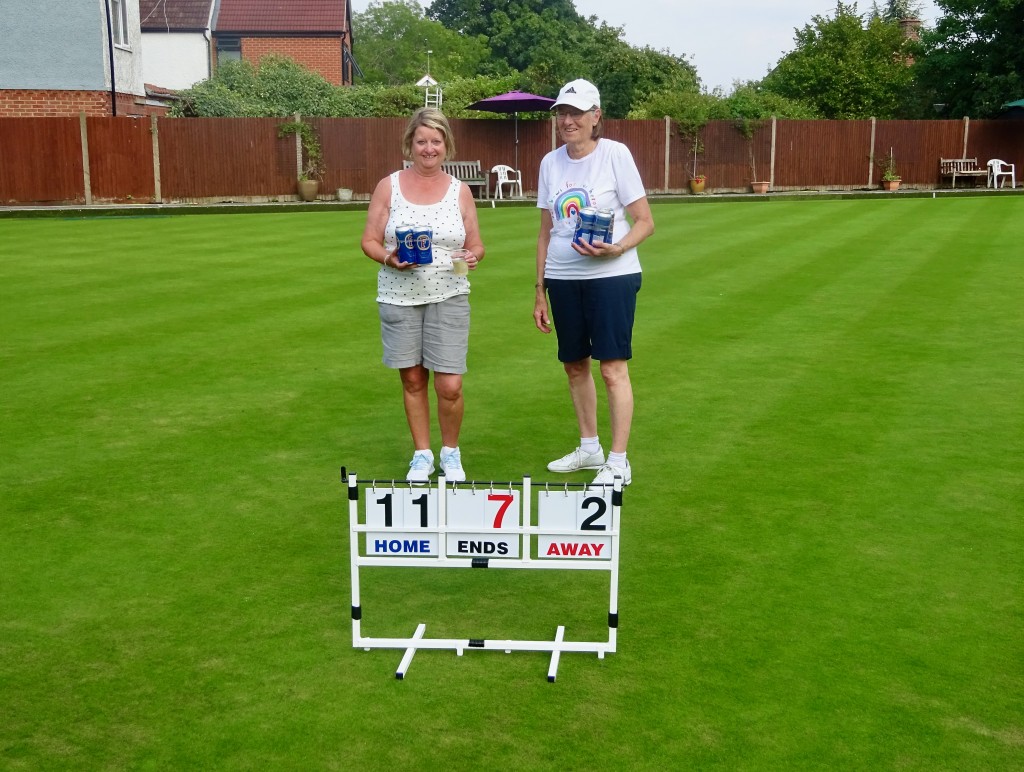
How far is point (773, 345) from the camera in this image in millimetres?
9195

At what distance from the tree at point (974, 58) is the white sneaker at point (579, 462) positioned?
114 ft

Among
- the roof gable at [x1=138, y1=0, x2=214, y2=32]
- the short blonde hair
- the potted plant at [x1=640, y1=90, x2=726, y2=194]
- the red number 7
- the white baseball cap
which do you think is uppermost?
the roof gable at [x1=138, y1=0, x2=214, y2=32]

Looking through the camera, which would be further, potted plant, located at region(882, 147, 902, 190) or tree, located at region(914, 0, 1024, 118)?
tree, located at region(914, 0, 1024, 118)

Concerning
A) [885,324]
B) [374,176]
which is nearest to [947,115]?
[374,176]

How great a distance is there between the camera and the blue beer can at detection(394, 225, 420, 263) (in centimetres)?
511

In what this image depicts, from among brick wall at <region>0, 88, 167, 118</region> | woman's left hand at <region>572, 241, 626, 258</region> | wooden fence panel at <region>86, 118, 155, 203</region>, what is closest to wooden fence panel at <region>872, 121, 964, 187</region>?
wooden fence panel at <region>86, 118, 155, 203</region>

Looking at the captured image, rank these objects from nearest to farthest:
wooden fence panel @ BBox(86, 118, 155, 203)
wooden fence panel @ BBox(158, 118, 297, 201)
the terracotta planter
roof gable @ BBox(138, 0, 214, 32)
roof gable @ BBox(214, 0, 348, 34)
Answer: wooden fence panel @ BBox(86, 118, 155, 203) < wooden fence panel @ BBox(158, 118, 297, 201) < the terracotta planter < roof gable @ BBox(138, 0, 214, 32) < roof gable @ BBox(214, 0, 348, 34)

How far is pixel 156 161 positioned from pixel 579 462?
23313 millimetres

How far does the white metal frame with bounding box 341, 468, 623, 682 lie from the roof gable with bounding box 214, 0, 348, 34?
4556cm


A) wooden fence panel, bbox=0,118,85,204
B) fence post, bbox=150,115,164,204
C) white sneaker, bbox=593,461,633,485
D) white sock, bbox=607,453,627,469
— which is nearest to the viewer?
white sneaker, bbox=593,461,633,485

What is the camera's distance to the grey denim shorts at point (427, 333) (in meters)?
5.44

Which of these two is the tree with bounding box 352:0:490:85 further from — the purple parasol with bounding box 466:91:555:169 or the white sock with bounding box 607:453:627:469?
the white sock with bounding box 607:453:627:469

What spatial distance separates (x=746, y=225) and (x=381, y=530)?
1600cm

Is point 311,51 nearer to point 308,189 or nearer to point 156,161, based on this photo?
point 308,189
